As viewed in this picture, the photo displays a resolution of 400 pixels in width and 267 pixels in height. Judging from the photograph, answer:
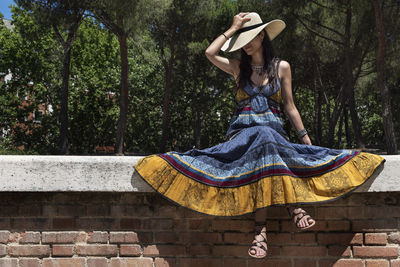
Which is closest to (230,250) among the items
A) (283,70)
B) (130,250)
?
(130,250)

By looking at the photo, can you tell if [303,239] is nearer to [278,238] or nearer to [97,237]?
[278,238]

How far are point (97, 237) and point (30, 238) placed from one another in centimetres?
52

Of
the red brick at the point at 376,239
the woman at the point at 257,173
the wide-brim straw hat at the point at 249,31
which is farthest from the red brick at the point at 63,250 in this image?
the red brick at the point at 376,239

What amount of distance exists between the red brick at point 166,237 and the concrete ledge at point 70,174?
0.38 meters

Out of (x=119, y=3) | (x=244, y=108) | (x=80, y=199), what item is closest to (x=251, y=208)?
(x=244, y=108)

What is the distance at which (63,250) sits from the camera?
3.20m

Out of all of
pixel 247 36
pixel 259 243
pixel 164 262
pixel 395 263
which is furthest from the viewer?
pixel 247 36

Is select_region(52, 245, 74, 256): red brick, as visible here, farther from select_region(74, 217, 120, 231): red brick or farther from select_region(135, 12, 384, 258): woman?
select_region(135, 12, 384, 258): woman

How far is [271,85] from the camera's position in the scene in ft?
10.9

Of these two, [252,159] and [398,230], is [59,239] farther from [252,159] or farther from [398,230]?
[398,230]

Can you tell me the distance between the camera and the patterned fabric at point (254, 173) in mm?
2854

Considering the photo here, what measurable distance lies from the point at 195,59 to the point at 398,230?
951 inches

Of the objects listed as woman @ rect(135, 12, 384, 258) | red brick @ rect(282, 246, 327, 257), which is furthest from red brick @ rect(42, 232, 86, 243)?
red brick @ rect(282, 246, 327, 257)

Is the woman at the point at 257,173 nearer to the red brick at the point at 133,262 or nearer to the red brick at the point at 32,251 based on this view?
the red brick at the point at 133,262
